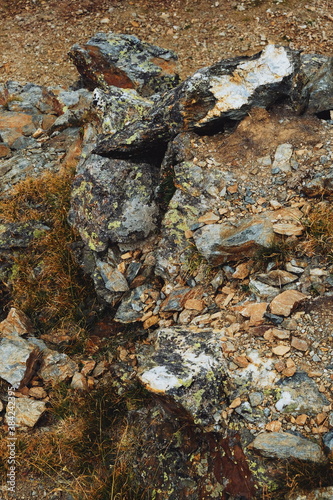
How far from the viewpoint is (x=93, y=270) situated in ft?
22.5

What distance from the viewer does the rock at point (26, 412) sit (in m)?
5.55

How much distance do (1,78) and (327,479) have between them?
13.5 m

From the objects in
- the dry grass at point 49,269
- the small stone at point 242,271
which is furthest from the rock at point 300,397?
the dry grass at point 49,269

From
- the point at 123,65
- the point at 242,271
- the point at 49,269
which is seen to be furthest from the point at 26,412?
the point at 123,65

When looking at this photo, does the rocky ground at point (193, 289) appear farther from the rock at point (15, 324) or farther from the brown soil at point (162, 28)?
the brown soil at point (162, 28)

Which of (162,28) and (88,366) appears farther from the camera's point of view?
(162,28)

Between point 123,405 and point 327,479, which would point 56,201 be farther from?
point 327,479

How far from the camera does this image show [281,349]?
436 cm

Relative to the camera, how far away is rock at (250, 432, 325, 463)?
3.70 meters

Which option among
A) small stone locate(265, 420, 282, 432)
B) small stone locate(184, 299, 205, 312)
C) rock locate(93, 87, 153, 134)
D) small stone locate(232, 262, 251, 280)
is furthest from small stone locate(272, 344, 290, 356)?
rock locate(93, 87, 153, 134)

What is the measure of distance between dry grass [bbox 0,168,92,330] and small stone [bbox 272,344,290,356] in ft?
10.8

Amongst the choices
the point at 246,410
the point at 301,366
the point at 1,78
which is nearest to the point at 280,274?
the point at 301,366

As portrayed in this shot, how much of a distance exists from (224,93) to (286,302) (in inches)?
128

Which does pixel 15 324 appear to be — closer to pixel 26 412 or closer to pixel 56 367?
pixel 56 367
